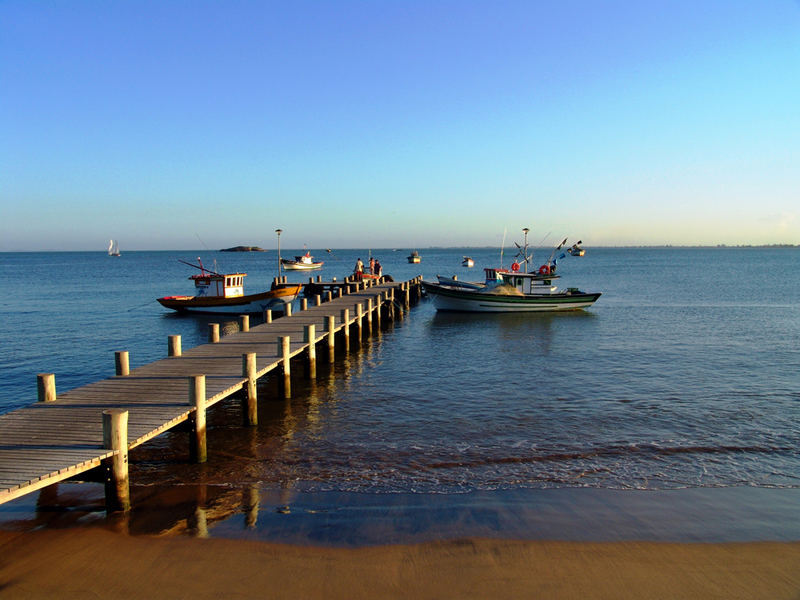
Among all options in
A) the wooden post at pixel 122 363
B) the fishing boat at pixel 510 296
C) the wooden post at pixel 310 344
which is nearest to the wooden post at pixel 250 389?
the wooden post at pixel 122 363

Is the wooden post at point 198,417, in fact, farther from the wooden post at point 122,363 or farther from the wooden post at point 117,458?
the wooden post at point 122,363

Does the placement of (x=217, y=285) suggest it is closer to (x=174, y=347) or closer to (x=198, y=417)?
(x=174, y=347)

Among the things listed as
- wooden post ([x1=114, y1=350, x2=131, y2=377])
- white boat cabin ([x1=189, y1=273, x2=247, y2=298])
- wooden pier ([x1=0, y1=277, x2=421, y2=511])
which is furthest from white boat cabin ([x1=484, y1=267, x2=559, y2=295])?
wooden post ([x1=114, y1=350, x2=131, y2=377])

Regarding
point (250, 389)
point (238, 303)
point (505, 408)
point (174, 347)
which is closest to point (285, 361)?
point (250, 389)

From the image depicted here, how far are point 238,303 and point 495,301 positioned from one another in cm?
1577

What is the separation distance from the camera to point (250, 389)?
1270 centimetres

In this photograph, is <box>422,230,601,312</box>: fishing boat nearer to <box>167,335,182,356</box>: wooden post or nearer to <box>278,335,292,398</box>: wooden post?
<box>278,335,292,398</box>: wooden post

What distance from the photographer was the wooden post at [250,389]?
1246cm

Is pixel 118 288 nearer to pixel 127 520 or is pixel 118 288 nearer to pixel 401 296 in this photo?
pixel 401 296

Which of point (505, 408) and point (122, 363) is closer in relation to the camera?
point (122, 363)

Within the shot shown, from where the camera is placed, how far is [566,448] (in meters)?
11.9

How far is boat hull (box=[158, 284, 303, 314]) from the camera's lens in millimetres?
34719

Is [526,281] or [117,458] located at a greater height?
[526,281]

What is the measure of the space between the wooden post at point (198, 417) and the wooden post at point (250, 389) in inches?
74.2
